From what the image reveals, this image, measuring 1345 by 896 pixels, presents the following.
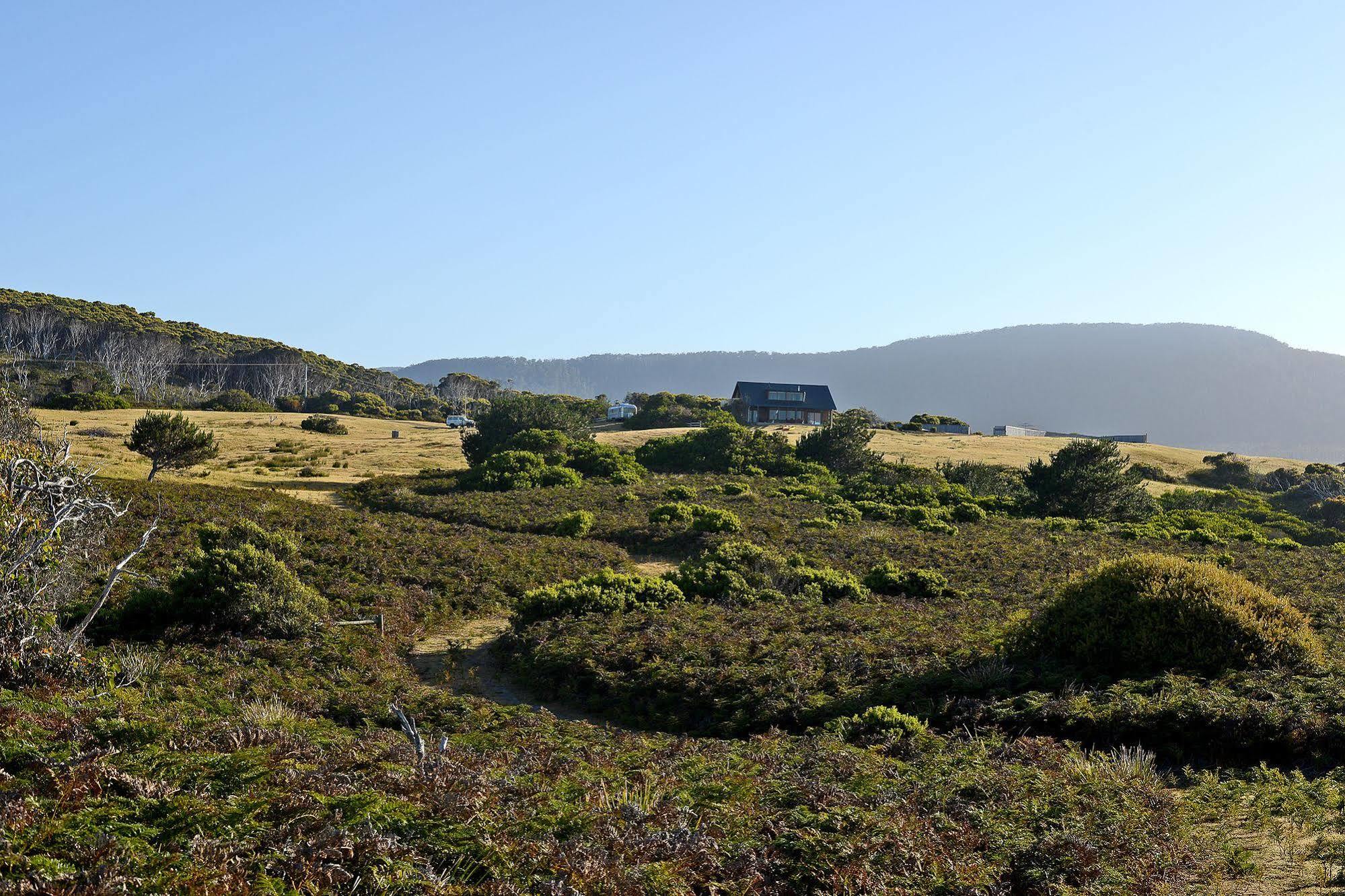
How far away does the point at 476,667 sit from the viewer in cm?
1229

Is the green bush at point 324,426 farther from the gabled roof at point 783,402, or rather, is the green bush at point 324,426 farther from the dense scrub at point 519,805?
the dense scrub at point 519,805

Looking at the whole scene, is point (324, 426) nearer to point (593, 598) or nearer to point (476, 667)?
point (593, 598)

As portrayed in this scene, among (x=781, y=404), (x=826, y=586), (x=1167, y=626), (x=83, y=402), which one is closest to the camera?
(x=1167, y=626)

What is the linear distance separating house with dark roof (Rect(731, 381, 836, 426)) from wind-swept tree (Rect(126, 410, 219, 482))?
59.3 m

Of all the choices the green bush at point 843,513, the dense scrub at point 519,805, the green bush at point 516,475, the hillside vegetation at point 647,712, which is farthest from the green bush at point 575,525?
the dense scrub at point 519,805

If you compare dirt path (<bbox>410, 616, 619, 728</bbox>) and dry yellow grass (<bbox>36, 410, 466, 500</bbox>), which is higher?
dry yellow grass (<bbox>36, 410, 466, 500</bbox>)

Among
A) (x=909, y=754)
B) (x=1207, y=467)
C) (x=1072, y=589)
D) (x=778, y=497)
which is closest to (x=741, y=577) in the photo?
(x=1072, y=589)

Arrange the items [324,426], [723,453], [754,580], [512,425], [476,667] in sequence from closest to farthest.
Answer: [476,667]
[754,580]
[723,453]
[512,425]
[324,426]

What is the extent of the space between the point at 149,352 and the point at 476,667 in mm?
92359

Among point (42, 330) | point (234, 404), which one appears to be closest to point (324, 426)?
point (234, 404)

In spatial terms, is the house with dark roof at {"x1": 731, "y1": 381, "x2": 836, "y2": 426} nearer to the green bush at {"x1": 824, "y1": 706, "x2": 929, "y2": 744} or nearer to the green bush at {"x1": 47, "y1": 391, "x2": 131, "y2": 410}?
the green bush at {"x1": 47, "y1": 391, "x2": 131, "y2": 410}

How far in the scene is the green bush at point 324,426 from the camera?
52.0 metres

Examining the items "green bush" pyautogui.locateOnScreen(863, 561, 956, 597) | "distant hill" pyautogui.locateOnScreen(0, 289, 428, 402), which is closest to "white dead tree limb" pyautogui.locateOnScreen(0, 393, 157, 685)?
"green bush" pyautogui.locateOnScreen(863, 561, 956, 597)

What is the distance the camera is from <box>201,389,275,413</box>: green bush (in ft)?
218
